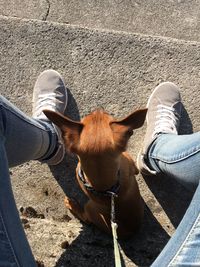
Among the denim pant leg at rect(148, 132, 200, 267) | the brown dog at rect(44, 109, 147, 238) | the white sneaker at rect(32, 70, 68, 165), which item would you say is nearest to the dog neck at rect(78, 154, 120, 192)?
the brown dog at rect(44, 109, 147, 238)

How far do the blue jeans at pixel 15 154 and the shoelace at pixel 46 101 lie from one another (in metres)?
0.26

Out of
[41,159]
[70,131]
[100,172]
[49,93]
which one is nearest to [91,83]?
[49,93]

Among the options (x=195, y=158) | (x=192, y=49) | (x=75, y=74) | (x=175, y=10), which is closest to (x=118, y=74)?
(x=75, y=74)

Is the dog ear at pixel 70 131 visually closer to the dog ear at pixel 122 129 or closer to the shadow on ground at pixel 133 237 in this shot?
the dog ear at pixel 122 129

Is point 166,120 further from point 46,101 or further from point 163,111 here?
point 46,101

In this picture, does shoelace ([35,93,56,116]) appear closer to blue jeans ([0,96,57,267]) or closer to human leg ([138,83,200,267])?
blue jeans ([0,96,57,267])

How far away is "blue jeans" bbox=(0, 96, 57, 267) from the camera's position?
1942mm

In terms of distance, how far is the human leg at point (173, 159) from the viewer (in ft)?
6.20

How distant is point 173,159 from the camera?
2.55 meters

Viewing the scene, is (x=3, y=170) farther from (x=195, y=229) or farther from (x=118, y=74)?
(x=118, y=74)

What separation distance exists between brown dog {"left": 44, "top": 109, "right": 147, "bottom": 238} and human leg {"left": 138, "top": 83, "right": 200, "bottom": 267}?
22cm

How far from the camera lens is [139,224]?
277cm

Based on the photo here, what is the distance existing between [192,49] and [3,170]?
184cm

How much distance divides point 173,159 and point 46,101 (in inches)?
44.2
